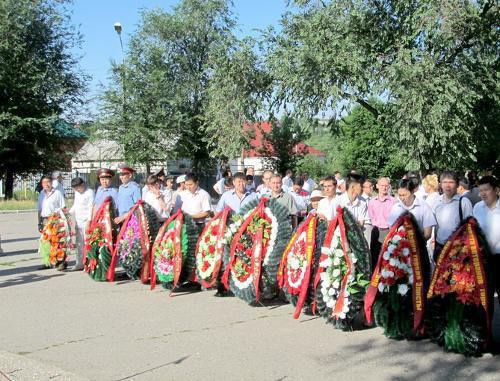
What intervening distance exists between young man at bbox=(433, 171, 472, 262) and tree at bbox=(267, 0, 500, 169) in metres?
14.0

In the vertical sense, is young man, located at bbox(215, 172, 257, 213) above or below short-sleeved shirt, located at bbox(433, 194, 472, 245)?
above

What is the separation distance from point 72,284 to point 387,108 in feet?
51.5

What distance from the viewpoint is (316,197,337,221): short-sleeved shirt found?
8.23 meters

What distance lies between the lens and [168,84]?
36.5 m

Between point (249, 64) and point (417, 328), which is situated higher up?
point (249, 64)

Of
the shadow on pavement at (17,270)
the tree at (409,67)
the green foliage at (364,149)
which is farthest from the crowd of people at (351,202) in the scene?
the green foliage at (364,149)

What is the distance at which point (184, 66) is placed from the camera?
40750 millimetres

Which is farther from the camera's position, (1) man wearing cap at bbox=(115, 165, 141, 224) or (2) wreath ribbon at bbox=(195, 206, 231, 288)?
(1) man wearing cap at bbox=(115, 165, 141, 224)

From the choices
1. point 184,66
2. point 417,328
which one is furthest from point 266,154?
point 417,328

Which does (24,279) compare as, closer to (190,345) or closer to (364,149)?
(190,345)

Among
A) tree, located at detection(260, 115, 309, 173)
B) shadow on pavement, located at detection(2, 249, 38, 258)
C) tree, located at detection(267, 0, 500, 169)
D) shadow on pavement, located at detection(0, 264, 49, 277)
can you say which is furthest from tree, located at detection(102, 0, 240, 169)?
shadow on pavement, located at detection(0, 264, 49, 277)

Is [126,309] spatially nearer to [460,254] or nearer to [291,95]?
[460,254]

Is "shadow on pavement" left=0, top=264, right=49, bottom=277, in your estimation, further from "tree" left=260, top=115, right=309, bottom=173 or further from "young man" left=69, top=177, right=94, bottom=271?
"tree" left=260, top=115, right=309, bottom=173

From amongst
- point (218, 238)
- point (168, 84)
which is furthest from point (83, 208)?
point (168, 84)
